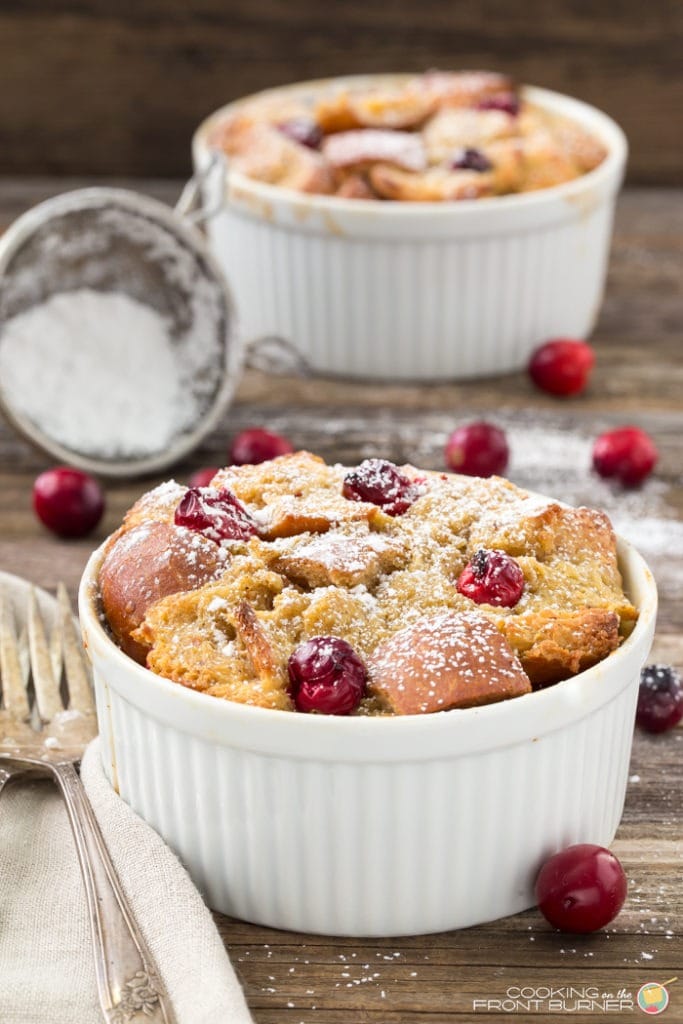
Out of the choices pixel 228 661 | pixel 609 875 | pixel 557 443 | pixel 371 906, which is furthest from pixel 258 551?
pixel 557 443

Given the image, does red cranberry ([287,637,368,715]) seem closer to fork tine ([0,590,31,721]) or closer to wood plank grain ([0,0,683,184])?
fork tine ([0,590,31,721])

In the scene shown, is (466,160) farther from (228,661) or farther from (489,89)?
(228,661)

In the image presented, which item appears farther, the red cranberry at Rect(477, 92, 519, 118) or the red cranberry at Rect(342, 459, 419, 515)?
the red cranberry at Rect(477, 92, 519, 118)

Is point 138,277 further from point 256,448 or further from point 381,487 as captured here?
point 381,487

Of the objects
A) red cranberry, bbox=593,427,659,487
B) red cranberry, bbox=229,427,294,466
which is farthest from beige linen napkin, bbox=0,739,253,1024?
red cranberry, bbox=593,427,659,487

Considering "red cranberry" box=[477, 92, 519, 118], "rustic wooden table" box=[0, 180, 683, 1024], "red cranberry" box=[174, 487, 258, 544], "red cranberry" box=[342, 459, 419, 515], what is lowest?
"rustic wooden table" box=[0, 180, 683, 1024]

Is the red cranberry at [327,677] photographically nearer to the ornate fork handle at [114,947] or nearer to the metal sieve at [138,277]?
the ornate fork handle at [114,947]
